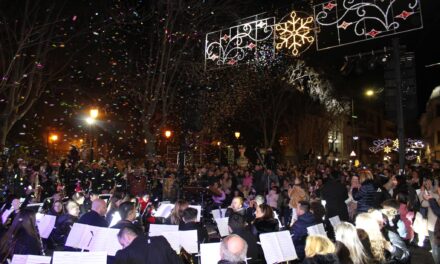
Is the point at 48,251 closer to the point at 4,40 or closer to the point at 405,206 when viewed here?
the point at 405,206

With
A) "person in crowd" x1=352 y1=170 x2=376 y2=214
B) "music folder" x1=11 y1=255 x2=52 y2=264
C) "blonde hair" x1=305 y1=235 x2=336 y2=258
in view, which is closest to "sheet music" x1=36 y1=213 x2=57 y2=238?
"music folder" x1=11 y1=255 x2=52 y2=264

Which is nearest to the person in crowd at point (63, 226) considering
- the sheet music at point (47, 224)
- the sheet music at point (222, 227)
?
the sheet music at point (47, 224)

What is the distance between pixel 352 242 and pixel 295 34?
6324 mm

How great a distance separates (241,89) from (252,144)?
1160cm

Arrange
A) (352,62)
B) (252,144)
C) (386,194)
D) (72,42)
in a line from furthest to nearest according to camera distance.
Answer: (252,144) → (72,42) → (352,62) → (386,194)

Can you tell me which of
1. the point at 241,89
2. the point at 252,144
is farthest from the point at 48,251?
the point at 252,144

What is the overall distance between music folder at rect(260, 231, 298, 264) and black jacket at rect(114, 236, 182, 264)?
5.23 feet

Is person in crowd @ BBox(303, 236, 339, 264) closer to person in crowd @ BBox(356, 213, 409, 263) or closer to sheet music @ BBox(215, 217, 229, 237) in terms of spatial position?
person in crowd @ BBox(356, 213, 409, 263)

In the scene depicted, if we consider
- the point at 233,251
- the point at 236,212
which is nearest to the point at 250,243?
the point at 236,212

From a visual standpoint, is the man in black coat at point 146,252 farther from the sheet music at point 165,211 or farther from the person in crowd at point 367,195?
the person in crowd at point 367,195

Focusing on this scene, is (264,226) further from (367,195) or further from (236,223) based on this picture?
(367,195)

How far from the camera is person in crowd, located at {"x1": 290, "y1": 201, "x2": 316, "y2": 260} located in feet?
22.3

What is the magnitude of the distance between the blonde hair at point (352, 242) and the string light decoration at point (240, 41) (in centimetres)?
631

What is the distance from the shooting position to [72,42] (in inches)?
793
